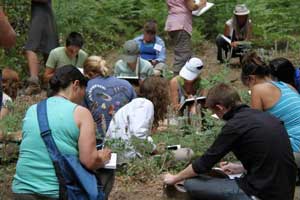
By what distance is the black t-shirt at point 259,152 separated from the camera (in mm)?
4938

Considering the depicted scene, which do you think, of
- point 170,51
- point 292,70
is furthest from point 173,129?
point 170,51

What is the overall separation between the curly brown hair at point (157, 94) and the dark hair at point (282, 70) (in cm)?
103

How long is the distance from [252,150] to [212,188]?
19.5 inches

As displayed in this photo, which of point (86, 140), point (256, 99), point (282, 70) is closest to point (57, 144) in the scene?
point (86, 140)

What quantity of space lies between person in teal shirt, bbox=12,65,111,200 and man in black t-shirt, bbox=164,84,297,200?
2.60ft

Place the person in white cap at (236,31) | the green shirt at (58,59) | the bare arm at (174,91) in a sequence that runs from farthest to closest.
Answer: the person in white cap at (236,31)
the green shirt at (58,59)
the bare arm at (174,91)

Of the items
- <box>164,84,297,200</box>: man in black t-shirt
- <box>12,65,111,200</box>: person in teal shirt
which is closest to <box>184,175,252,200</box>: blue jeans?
<box>164,84,297,200</box>: man in black t-shirt

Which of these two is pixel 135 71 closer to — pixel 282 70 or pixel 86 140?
pixel 282 70

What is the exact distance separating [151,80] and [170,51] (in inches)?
239

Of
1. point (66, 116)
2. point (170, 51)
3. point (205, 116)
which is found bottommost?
point (170, 51)

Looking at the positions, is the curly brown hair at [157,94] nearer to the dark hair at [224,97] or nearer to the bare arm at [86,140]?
the dark hair at [224,97]

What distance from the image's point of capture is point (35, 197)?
480cm

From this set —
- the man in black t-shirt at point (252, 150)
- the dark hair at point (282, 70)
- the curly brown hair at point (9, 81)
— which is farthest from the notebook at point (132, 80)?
the man in black t-shirt at point (252, 150)

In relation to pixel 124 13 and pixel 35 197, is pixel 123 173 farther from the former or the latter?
pixel 124 13
